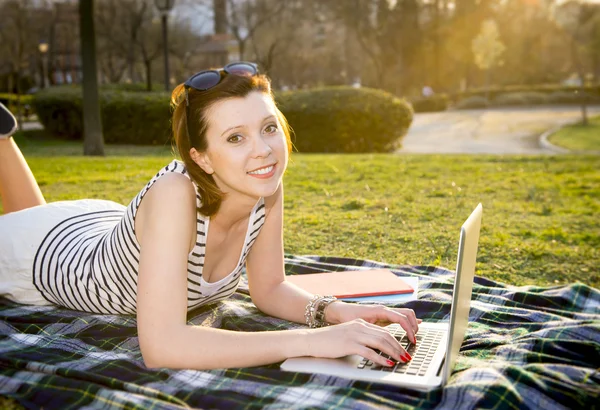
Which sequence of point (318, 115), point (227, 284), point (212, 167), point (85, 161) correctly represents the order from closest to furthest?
point (212, 167) < point (227, 284) < point (85, 161) < point (318, 115)

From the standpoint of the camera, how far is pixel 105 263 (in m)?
2.84

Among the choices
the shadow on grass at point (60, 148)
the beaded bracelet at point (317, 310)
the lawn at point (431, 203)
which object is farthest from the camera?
the shadow on grass at point (60, 148)

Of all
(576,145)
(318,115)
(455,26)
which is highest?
(455,26)

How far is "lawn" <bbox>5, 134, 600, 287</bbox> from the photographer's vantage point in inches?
187

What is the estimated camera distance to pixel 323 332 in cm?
226

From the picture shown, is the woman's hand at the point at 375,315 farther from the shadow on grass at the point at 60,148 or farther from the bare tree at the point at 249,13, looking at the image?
the bare tree at the point at 249,13

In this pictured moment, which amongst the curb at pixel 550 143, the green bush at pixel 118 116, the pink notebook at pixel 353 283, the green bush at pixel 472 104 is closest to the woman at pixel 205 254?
the pink notebook at pixel 353 283

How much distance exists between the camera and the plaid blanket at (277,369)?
2064 mm

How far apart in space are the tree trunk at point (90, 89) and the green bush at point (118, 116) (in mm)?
2535

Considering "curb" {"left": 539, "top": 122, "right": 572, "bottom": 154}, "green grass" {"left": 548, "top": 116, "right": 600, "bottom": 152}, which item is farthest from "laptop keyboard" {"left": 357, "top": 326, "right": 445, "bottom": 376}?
"green grass" {"left": 548, "top": 116, "right": 600, "bottom": 152}

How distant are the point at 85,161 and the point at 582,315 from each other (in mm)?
8729

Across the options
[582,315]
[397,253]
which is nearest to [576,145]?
[397,253]

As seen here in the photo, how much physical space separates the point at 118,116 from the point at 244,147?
47.8 ft

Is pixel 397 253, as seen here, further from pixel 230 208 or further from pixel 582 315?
pixel 230 208
